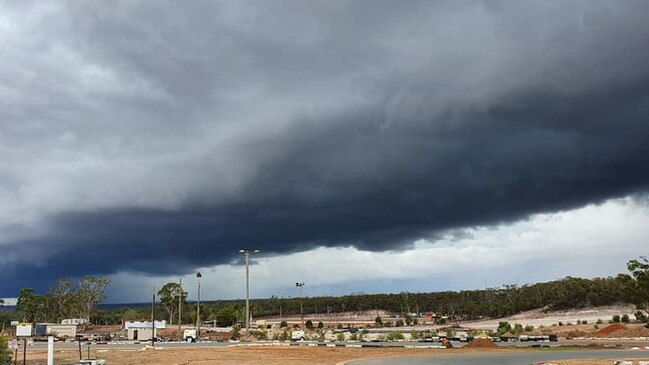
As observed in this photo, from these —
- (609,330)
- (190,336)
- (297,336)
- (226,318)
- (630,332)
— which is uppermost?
(226,318)

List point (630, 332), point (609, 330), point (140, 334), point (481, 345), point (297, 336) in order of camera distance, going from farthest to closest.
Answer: point (140, 334) < point (297, 336) < point (609, 330) < point (630, 332) < point (481, 345)

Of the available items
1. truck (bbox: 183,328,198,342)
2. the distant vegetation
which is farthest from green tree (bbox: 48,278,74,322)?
truck (bbox: 183,328,198,342)

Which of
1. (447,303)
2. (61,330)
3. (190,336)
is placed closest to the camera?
(190,336)

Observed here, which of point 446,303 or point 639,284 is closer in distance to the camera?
point 639,284

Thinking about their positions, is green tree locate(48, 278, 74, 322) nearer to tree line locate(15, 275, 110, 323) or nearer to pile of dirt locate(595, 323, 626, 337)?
tree line locate(15, 275, 110, 323)

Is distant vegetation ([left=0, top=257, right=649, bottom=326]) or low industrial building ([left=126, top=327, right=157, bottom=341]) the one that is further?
distant vegetation ([left=0, top=257, right=649, bottom=326])

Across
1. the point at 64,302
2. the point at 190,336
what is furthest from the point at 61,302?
the point at 190,336

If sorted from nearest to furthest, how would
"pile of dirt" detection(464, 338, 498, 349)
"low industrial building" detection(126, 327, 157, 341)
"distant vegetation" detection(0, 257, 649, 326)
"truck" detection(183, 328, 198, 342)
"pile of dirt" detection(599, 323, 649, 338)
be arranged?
1. "pile of dirt" detection(464, 338, 498, 349)
2. "pile of dirt" detection(599, 323, 649, 338)
3. "truck" detection(183, 328, 198, 342)
4. "low industrial building" detection(126, 327, 157, 341)
5. "distant vegetation" detection(0, 257, 649, 326)

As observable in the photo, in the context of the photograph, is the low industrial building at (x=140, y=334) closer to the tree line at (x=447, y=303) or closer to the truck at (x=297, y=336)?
the truck at (x=297, y=336)

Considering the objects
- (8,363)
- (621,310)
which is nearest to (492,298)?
(621,310)

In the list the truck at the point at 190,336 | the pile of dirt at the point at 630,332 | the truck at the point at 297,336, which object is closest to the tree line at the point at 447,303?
the pile of dirt at the point at 630,332

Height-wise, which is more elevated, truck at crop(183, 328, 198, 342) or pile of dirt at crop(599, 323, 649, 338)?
truck at crop(183, 328, 198, 342)

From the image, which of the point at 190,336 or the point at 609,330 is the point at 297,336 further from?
the point at 609,330

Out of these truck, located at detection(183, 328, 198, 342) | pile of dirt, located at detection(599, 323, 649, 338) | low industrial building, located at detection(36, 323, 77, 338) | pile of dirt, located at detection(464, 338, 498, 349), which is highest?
low industrial building, located at detection(36, 323, 77, 338)
